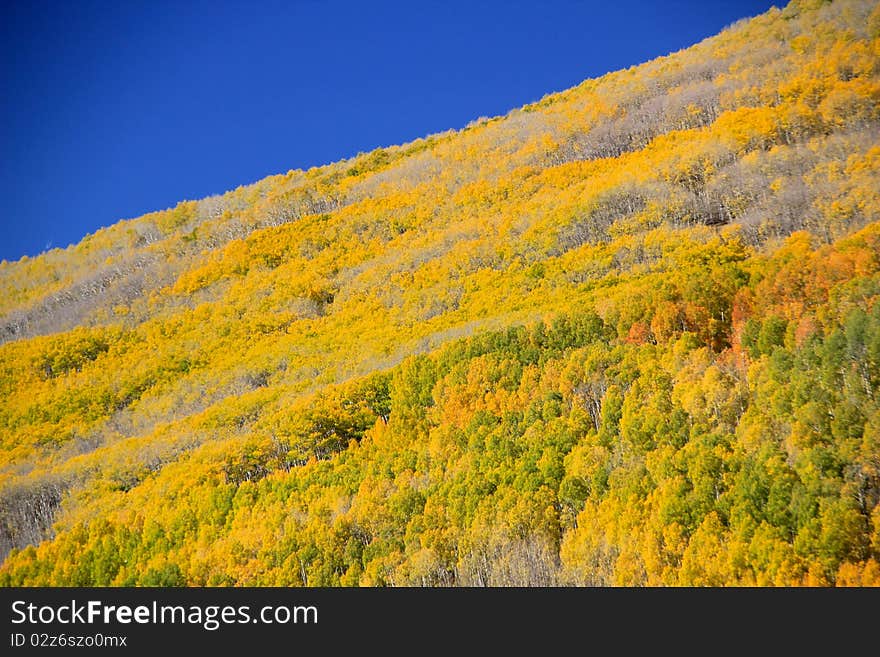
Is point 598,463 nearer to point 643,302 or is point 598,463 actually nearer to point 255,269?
point 643,302

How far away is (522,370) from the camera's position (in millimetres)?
15758

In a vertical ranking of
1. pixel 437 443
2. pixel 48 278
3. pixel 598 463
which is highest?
pixel 48 278

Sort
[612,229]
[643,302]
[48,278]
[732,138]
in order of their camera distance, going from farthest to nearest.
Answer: [48,278] < [732,138] < [612,229] < [643,302]

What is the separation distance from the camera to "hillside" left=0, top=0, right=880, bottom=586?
11219 millimetres

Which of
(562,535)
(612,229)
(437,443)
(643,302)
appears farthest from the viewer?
(612,229)

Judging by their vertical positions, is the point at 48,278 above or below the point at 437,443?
above

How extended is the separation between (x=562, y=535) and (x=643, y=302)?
5741 mm

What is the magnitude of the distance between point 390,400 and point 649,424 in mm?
6644

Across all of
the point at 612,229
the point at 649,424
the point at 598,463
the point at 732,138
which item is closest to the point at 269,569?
the point at 598,463

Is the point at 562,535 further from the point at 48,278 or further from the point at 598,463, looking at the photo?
the point at 48,278

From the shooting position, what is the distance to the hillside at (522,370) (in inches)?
442

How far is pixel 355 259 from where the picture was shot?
1137 inches

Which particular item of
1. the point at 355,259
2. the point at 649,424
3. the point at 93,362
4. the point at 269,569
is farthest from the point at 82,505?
the point at 355,259

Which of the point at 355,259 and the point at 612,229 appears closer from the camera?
the point at 612,229
